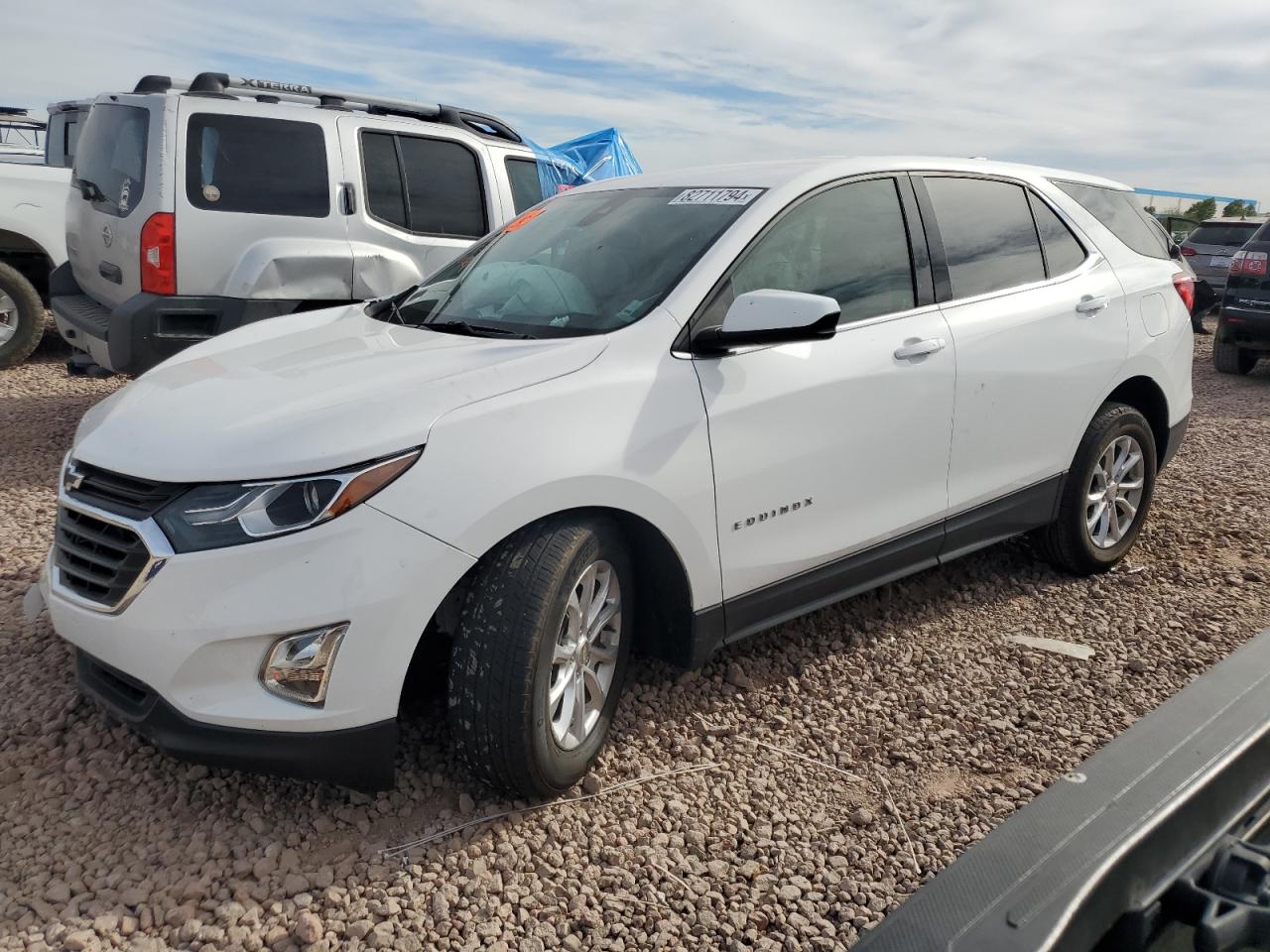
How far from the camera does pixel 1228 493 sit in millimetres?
6031

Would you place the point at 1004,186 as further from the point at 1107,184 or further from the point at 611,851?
the point at 611,851

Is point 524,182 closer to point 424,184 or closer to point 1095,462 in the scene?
point 424,184

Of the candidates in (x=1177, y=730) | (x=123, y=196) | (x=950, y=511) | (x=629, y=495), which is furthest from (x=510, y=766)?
(x=123, y=196)

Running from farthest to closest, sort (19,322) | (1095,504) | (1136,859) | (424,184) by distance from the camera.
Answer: (19,322)
(424,184)
(1095,504)
(1136,859)

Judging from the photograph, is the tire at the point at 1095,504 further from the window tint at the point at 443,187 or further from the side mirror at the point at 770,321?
the window tint at the point at 443,187

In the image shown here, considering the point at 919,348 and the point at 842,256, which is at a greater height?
the point at 842,256

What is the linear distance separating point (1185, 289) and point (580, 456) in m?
3.39

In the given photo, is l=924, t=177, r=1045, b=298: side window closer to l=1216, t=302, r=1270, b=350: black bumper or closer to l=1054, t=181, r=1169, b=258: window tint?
l=1054, t=181, r=1169, b=258: window tint

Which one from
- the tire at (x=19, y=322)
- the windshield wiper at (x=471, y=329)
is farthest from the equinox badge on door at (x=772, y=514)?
the tire at (x=19, y=322)

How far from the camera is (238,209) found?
6.11m

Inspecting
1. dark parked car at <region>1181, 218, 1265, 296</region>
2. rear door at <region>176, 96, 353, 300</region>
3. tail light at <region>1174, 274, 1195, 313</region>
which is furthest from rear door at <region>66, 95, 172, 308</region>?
dark parked car at <region>1181, 218, 1265, 296</region>

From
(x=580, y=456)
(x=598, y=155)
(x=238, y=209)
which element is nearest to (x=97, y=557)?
(x=580, y=456)


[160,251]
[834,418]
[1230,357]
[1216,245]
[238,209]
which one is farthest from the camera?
[1216,245]

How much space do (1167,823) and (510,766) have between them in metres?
1.60
